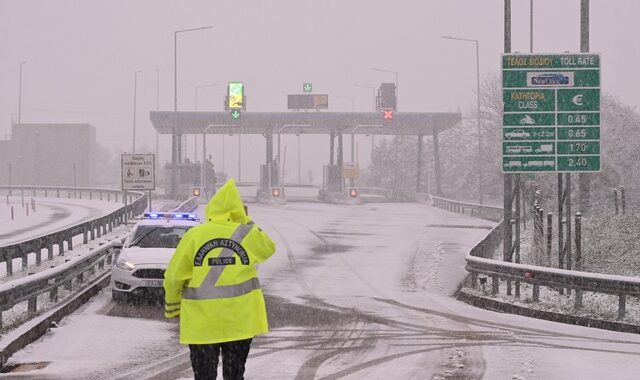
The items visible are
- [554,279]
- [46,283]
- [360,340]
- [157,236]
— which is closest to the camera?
[360,340]

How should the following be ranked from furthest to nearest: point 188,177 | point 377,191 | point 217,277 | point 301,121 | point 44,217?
point 377,191 < point 188,177 < point 301,121 < point 44,217 < point 217,277

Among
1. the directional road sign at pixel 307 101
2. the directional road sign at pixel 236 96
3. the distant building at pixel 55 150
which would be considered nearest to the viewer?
the directional road sign at pixel 236 96

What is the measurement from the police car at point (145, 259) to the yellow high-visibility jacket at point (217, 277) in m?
9.91

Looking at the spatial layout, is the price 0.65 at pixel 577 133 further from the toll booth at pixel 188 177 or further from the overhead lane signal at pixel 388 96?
the toll booth at pixel 188 177

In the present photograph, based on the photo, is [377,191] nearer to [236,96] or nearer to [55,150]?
[55,150]

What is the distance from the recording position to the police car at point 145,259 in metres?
16.4

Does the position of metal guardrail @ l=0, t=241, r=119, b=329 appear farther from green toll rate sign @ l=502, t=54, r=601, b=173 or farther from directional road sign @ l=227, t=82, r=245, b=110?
directional road sign @ l=227, t=82, r=245, b=110

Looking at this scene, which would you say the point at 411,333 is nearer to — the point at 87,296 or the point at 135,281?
the point at 135,281

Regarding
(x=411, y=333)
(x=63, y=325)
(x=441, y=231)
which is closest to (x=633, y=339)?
(x=411, y=333)

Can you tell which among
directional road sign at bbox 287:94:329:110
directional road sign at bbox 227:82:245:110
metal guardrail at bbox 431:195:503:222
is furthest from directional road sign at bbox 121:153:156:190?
directional road sign at bbox 287:94:329:110

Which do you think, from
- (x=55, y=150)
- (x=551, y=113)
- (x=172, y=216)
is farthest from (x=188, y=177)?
(x=551, y=113)

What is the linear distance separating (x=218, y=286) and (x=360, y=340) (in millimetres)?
6505

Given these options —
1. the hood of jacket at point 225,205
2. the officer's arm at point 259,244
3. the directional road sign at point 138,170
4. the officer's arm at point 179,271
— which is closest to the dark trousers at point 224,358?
the officer's arm at point 179,271

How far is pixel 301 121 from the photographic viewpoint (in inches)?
2803
